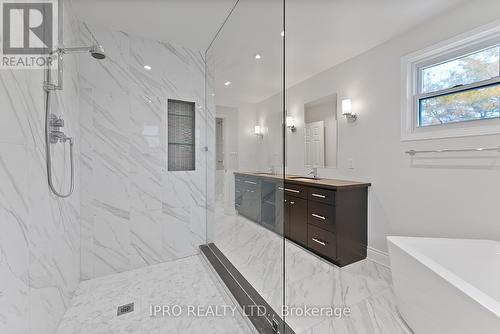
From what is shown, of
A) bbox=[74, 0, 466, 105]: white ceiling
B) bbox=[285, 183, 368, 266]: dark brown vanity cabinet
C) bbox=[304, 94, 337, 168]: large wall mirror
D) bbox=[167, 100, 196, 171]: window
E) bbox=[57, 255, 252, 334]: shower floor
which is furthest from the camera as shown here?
bbox=[304, 94, 337, 168]: large wall mirror

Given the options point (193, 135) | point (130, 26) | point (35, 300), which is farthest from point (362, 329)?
point (130, 26)

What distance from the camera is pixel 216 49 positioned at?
90.0 inches

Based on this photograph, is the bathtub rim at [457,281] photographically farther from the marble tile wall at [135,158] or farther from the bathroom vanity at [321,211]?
the marble tile wall at [135,158]

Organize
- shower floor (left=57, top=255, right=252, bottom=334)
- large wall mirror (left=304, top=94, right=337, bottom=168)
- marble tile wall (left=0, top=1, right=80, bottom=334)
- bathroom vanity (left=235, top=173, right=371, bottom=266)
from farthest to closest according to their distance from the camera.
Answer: large wall mirror (left=304, top=94, right=337, bottom=168) < bathroom vanity (left=235, top=173, right=371, bottom=266) < shower floor (left=57, top=255, right=252, bottom=334) < marble tile wall (left=0, top=1, right=80, bottom=334)

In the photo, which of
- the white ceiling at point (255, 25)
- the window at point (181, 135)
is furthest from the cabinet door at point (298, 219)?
the white ceiling at point (255, 25)

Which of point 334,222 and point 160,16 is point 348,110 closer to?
point 334,222

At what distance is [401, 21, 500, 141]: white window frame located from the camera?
1676 millimetres

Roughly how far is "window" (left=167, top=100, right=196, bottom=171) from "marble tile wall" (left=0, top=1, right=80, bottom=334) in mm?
924

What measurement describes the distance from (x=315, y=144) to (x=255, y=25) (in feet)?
6.18

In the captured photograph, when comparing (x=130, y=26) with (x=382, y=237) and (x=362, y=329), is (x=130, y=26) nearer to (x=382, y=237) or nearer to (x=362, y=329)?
(x=362, y=329)

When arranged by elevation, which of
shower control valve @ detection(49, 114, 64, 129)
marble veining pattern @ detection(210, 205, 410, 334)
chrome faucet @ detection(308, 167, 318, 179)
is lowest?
marble veining pattern @ detection(210, 205, 410, 334)

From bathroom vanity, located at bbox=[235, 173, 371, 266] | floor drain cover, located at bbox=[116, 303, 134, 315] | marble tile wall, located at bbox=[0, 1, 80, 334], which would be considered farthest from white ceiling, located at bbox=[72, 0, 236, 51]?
floor drain cover, located at bbox=[116, 303, 134, 315]

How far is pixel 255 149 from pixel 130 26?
175cm

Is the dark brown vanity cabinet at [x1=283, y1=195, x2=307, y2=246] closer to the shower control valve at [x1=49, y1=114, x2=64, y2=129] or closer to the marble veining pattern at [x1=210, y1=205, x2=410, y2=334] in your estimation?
the marble veining pattern at [x1=210, y1=205, x2=410, y2=334]
